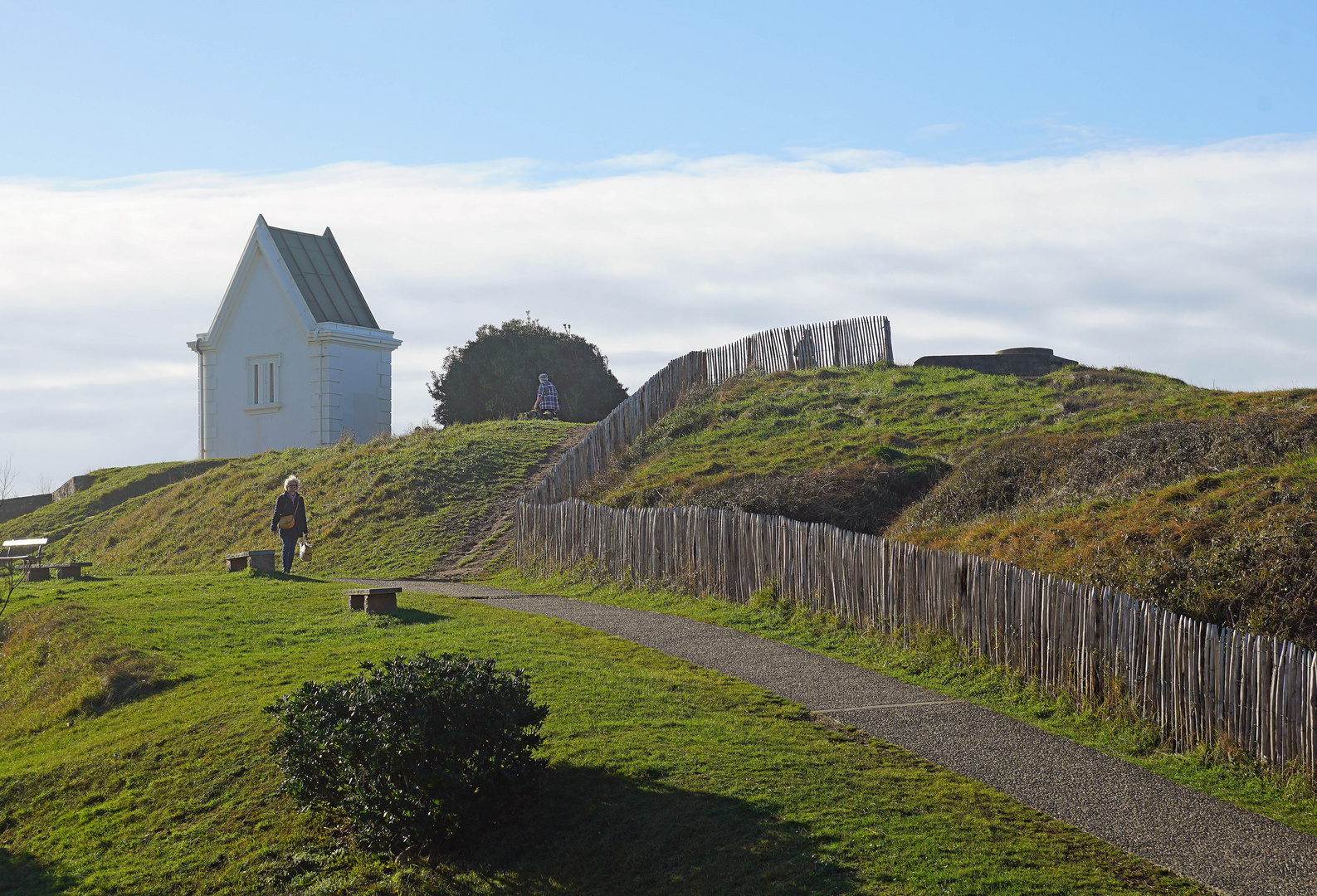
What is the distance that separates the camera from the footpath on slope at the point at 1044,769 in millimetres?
6375


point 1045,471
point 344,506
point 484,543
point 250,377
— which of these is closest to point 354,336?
point 250,377

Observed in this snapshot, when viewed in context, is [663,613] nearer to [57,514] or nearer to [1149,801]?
[1149,801]

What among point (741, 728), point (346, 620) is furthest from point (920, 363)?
point (741, 728)

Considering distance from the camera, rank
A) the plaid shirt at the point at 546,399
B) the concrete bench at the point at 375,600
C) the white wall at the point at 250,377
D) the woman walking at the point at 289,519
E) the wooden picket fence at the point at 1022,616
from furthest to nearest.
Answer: the white wall at the point at 250,377 < the plaid shirt at the point at 546,399 < the woman walking at the point at 289,519 < the concrete bench at the point at 375,600 < the wooden picket fence at the point at 1022,616

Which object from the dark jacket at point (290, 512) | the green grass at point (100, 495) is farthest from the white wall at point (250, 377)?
the dark jacket at point (290, 512)

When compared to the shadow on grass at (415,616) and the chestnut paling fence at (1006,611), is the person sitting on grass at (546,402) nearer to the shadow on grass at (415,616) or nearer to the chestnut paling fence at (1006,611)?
the chestnut paling fence at (1006,611)

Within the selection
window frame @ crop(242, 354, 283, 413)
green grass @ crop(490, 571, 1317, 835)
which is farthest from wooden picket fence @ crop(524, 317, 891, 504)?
green grass @ crop(490, 571, 1317, 835)

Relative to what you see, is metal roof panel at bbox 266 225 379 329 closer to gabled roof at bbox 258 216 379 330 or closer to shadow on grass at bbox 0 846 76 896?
gabled roof at bbox 258 216 379 330

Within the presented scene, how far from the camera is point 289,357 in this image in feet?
126

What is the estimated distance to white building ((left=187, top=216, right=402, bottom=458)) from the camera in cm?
3750

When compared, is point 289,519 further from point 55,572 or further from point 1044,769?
point 1044,769

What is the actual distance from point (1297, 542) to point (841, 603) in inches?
180

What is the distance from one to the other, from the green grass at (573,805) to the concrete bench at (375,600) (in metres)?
1.90

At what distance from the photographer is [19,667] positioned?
514 inches
